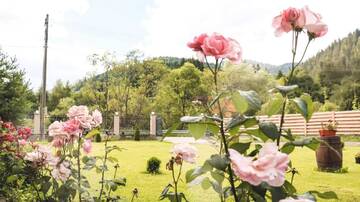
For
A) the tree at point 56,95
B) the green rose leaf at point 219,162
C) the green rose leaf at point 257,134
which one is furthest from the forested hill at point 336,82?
the green rose leaf at point 219,162

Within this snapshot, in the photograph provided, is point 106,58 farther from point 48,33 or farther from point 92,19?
point 92,19

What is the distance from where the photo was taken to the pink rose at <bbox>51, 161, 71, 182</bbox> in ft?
5.77

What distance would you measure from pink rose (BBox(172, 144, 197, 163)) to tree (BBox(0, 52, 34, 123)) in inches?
317

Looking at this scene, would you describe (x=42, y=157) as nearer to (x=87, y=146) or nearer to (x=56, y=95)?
(x=87, y=146)

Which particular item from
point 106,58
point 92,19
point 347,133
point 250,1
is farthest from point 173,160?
point 106,58

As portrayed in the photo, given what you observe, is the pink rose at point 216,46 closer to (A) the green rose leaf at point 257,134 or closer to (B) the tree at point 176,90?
(A) the green rose leaf at point 257,134

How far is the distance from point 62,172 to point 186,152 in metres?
0.61

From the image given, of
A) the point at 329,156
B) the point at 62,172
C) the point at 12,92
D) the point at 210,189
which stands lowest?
the point at 210,189

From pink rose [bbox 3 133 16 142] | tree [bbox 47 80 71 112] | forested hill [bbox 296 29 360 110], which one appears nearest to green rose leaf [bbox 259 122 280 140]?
pink rose [bbox 3 133 16 142]

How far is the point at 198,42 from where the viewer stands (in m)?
1.08

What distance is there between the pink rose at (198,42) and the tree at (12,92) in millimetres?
8325

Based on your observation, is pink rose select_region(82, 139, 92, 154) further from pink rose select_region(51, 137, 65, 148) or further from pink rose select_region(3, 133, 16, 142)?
pink rose select_region(3, 133, 16, 142)

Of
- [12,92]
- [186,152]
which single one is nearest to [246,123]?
[186,152]

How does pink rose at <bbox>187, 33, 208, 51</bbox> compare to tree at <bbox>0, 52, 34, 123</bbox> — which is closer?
pink rose at <bbox>187, 33, 208, 51</bbox>
